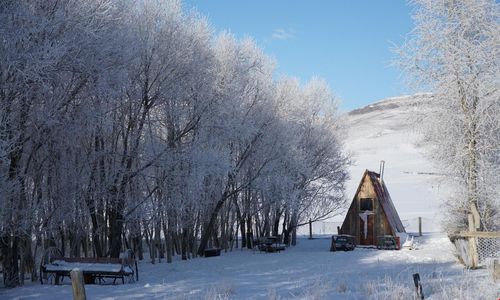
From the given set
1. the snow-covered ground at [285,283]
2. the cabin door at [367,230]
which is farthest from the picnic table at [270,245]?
the cabin door at [367,230]

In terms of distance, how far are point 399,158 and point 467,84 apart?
65.0 metres

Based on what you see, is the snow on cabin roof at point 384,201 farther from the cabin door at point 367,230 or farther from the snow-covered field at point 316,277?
the snow-covered field at point 316,277

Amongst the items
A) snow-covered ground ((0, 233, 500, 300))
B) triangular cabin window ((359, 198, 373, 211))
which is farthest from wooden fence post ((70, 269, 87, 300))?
triangular cabin window ((359, 198, 373, 211))

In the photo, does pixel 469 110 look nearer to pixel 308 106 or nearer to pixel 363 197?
pixel 363 197

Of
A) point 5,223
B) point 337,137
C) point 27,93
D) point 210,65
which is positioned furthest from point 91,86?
point 337,137

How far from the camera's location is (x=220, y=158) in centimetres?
2020

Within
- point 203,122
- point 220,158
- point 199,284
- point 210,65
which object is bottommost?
point 199,284

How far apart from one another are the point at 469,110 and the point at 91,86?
10.5 meters

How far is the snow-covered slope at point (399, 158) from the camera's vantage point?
61.2ft

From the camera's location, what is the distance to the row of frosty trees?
13.1m

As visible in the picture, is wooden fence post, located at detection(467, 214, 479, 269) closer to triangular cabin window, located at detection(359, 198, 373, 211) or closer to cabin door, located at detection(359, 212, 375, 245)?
cabin door, located at detection(359, 212, 375, 245)

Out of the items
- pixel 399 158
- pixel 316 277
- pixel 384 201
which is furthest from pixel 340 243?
pixel 399 158

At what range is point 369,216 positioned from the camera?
29250 millimetres

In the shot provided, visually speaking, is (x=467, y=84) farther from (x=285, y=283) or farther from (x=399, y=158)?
(x=399, y=158)
